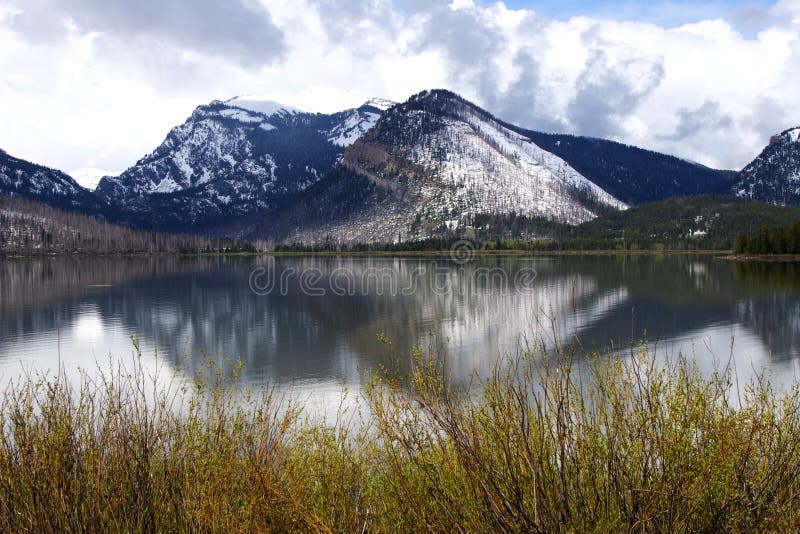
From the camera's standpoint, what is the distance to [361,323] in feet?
139

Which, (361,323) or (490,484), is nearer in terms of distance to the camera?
(490,484)

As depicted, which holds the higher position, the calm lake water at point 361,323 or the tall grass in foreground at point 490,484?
the tall grass in foreground at point 490,484

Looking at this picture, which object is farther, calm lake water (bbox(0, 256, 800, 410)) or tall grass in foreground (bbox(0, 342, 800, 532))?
calm lake water (bbox(0, 256, 800, 410))

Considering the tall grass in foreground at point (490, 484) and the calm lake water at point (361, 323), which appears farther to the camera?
the calm lake water at point (361, 323)

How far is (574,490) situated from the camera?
680 cm

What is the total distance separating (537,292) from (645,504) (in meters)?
56.8

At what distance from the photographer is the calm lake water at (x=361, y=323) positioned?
28.3m

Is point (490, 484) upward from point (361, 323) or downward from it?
upward

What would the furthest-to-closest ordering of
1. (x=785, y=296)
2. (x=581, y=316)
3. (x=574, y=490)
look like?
(x=785, y=296) < (x=581, y=316) < (x=574, y=490)

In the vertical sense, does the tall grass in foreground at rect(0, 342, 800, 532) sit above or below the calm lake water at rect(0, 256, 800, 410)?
above

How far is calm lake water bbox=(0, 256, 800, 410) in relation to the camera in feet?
93.0

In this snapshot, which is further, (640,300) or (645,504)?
(640,300)

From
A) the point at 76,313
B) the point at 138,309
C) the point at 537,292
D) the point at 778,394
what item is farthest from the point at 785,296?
the point at 76,313

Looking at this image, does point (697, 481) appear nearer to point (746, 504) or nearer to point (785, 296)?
point (746, 504)
